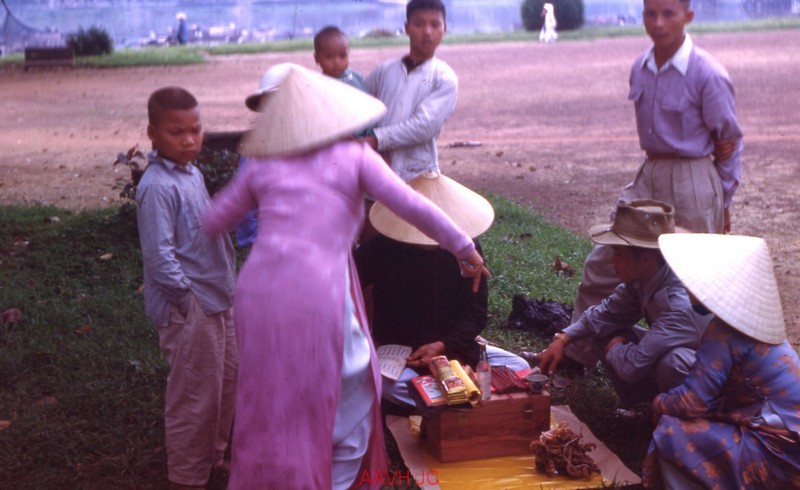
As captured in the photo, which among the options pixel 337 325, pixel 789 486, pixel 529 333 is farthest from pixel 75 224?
pixel 789 486

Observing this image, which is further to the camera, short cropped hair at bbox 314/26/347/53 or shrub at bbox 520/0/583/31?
shrub at bbox 520/0/583/31

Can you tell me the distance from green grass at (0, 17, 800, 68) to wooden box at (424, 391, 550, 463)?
72.5 feet

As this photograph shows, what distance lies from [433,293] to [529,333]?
1.34m

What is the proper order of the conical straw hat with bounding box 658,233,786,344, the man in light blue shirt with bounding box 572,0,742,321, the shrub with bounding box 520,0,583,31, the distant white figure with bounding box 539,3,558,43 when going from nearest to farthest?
the conical straw hat with bounding box 658,233,786,344 → the man in light blue shirt with bounding box 572,0,742,321 → the distant white figure with bounding box 539,3,558,43 → the shrub with bounding box 520,0,583,31

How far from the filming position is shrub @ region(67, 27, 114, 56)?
85.2ft

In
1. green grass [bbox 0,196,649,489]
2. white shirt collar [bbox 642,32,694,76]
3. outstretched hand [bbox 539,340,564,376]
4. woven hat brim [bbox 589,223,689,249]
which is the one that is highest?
white shirt collar [bbox 642,32,694,76]

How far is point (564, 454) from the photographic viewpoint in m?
3.84

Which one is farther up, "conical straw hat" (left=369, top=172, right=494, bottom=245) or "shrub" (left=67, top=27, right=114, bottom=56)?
"conical straw hat" (left=369, top=172, right=494, bottom=245)

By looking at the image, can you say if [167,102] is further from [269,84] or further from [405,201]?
[405,201]

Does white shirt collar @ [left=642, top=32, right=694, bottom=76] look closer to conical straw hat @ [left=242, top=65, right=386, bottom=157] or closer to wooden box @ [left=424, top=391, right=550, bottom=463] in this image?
wooden box @ [left=424, top=391, right=550, bottom=463]

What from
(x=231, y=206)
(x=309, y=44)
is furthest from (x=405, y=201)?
(x=309, y=44)

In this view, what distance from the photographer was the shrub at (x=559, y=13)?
30.8m

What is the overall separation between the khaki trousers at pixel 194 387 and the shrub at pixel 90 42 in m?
24.1

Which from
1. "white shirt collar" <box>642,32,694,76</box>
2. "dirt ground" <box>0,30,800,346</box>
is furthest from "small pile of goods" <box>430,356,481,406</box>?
"dirt ground" <box>0,30,800,346</box>
